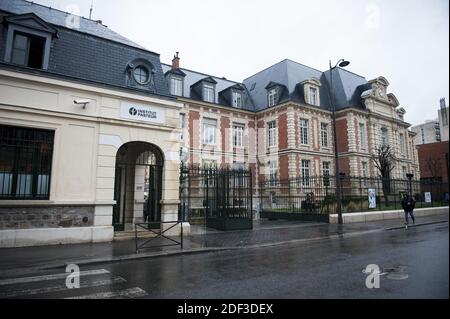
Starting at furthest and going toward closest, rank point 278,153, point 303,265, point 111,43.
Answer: point 278,153 → point 111,43 → point 303,265

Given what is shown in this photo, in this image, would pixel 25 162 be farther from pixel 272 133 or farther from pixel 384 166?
pixel 384 166

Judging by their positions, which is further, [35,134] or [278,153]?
[278,153]

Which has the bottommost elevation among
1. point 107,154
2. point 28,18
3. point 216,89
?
point 107,154

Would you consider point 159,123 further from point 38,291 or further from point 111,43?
point 38,291

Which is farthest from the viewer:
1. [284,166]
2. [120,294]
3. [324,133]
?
[324,133]

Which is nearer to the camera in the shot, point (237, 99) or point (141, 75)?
point (141, 75)

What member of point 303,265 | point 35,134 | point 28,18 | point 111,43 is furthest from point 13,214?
point 303,265

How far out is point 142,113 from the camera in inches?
481

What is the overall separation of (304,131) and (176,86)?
44.5 feet

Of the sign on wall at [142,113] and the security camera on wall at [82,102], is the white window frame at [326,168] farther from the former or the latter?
the security camera on wall at [82,102]

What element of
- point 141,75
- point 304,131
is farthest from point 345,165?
point 141,75

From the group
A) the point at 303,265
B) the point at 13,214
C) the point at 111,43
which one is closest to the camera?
the point at 303,265

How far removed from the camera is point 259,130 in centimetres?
3188
